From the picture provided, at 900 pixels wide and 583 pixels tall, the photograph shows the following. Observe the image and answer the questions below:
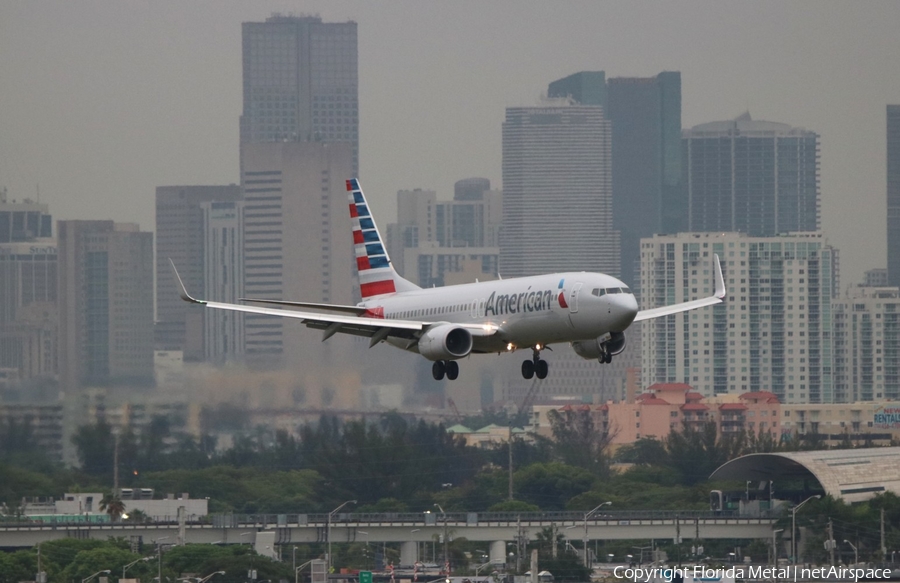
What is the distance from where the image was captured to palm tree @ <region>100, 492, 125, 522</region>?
6201 inches

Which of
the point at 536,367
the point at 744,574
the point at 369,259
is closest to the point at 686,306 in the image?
the point at 536,367

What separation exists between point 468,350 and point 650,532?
82.8 meters

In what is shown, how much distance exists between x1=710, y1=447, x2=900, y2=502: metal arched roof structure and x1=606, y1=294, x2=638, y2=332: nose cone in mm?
92584

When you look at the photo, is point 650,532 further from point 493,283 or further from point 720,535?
point 493,283

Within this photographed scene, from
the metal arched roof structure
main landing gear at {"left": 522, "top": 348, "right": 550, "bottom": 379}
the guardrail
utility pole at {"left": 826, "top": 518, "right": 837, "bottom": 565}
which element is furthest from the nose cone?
the metal arched roof structure

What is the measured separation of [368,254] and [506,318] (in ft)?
60.6

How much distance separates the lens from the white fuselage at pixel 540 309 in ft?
241

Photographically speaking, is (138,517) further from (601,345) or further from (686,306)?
(601,345)

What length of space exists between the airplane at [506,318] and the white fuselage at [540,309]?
37mm

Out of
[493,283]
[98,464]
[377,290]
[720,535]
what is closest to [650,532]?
[720,535]

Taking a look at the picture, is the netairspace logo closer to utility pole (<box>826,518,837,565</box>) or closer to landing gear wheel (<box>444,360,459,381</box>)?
utility pole (<box>826,518,837,565</box>)

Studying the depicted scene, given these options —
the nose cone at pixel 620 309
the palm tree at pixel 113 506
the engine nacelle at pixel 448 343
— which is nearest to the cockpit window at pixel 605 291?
the nose cone at pixel 620 309

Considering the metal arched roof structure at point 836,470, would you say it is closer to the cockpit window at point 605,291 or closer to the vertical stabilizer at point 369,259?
the vertical stabilizer at point 369,259

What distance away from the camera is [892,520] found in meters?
157
